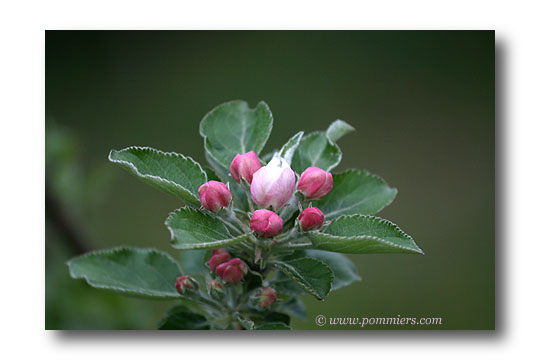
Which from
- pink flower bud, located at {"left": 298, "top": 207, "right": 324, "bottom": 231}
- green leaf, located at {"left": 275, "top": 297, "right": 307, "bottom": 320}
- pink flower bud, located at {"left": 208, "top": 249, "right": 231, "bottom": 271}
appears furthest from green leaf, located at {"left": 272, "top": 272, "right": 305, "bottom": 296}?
pink flower bud, located at {"left": 298, "top": 207, "right": 324, "bottom": 231}

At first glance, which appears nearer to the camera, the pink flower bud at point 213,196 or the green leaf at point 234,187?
the pink flower bud at point 213,196

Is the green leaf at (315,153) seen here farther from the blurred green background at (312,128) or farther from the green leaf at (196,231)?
the blurred green background at (312,128)

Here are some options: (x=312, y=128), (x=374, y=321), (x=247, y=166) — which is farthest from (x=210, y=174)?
(x=312, y=128)

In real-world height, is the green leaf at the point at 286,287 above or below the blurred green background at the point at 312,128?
below

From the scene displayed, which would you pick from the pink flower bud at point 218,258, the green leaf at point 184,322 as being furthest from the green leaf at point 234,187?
the green leaf at point 184,322

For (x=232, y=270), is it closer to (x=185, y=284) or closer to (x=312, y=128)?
(x=185, y=284)

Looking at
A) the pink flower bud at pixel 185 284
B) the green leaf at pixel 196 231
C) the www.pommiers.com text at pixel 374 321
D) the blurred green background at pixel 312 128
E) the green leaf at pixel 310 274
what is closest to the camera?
the green leaf at pixel 196 231
